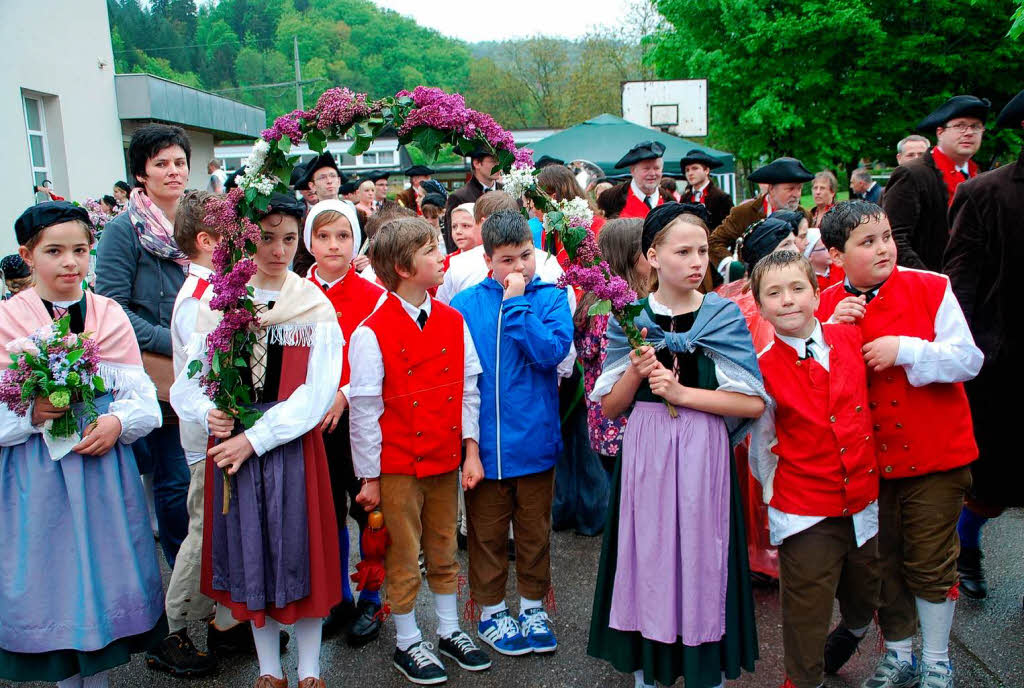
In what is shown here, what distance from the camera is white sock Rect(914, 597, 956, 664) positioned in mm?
3189

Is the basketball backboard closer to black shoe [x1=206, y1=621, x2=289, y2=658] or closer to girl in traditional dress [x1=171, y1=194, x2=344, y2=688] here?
girl in traditional dress [x1=171, y1=194, x2=344, y2=688]

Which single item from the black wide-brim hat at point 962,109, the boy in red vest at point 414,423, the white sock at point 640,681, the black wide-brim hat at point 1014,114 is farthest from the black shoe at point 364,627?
the black wide-brim hat at point 962,109

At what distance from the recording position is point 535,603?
153 inches

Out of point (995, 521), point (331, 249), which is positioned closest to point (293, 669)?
point (331, 249)

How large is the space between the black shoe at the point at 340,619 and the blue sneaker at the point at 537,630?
0.90 meters

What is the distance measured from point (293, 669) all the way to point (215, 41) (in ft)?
136

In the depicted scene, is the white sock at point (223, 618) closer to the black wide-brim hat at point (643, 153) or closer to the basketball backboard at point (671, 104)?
the black wide-brim hat at point (643, 153)

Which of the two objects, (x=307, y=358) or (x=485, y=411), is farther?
(x=485, y=411)

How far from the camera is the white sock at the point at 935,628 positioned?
10.5ft

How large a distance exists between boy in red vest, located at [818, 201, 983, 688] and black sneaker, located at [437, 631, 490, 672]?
1661mm

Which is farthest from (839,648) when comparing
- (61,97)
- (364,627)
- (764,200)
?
(61,97)

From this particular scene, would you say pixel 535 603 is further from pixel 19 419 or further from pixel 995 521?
pixel 995 521

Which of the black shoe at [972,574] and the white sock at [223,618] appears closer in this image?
the white sock at [223,618]

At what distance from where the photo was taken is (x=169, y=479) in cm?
405
